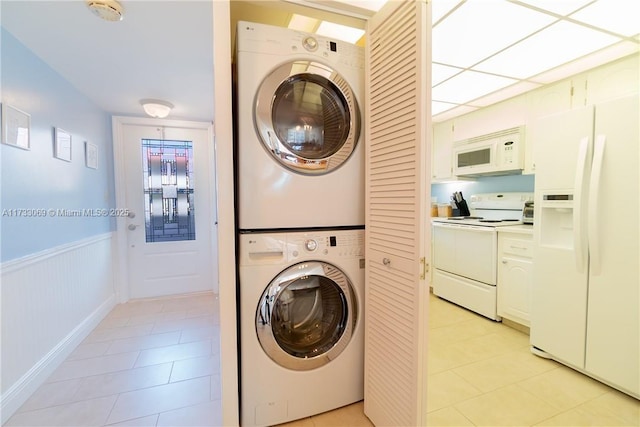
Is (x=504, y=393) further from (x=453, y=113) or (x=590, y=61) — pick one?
(x=453, y=113)

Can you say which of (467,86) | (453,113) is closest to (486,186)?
(453,113)

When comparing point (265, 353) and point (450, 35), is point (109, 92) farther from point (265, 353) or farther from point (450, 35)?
point (450, 35)

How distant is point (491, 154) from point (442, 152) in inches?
28.8

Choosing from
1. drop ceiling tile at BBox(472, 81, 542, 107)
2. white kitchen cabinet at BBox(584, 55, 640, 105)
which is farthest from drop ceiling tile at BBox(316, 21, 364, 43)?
white kitchen cabinet at BBox(584, 55, 640, 105)

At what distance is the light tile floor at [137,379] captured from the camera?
150 centimetres

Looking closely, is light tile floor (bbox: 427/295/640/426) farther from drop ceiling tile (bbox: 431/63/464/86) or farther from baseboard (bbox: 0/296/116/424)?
baseboard (bbox: 0/296/116/424)

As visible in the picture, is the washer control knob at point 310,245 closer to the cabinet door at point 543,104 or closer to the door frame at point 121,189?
the cabinet door at point 543,104

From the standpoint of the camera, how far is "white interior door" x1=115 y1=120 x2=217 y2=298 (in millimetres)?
3158

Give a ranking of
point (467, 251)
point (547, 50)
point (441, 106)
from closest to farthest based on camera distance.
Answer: point (547, 50) → point (467, 251) → point (441, 106)

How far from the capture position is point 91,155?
2.62m

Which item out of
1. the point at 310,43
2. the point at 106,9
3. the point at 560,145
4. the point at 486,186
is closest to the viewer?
the point at 310,43

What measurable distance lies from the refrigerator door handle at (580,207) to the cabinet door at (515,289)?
1.86ft

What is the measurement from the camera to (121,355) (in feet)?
6.85

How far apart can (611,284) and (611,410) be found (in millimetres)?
679
